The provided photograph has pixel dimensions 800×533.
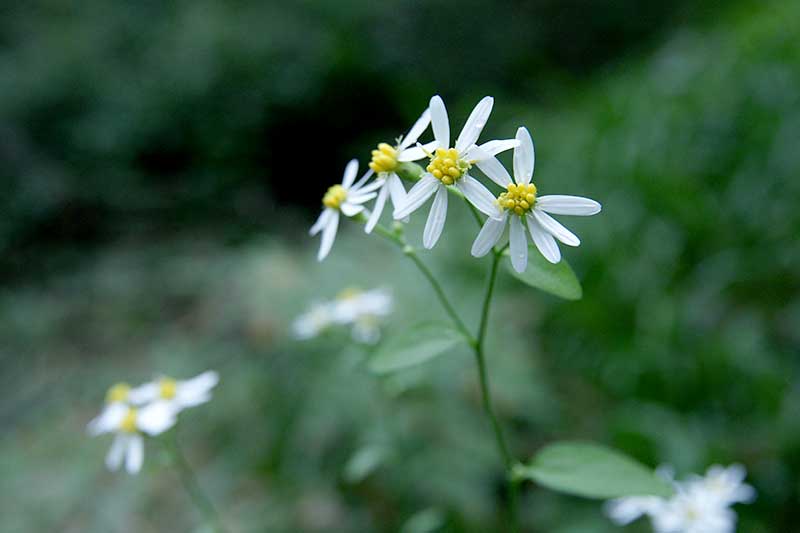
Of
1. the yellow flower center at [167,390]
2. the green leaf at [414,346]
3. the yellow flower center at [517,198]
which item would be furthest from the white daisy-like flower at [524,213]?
the yellow flower center at [167,390]

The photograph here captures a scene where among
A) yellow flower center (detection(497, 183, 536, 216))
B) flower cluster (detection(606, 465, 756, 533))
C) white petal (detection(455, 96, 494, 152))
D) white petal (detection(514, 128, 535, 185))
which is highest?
white petal (detection(455, 96, 494, 152))

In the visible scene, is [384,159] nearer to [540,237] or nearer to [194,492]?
[540,237]

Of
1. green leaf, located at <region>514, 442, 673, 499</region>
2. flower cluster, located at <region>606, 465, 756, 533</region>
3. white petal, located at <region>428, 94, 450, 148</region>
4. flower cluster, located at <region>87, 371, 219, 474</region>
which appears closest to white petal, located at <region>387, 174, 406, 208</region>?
white petal, located at <region>428, 94, 450, 148</region>

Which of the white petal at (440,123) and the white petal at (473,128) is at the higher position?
the white petal at (440,123)

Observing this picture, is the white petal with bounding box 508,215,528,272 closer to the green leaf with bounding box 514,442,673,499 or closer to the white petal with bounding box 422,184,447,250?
the white petal with bounding box 422,184,447,250

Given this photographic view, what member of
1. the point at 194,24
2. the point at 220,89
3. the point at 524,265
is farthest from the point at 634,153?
the point at 194,24

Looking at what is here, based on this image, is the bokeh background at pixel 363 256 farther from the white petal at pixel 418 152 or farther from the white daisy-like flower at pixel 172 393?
the white petal at pixel 418 152
